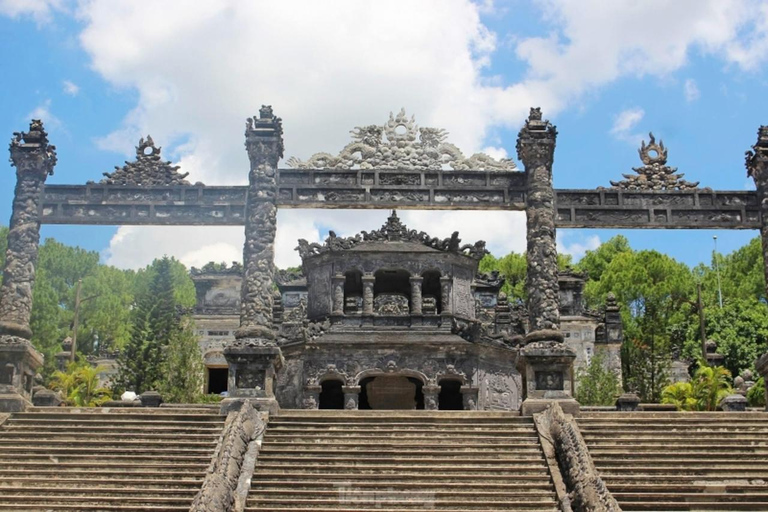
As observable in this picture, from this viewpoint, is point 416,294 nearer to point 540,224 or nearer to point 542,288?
point 540,224

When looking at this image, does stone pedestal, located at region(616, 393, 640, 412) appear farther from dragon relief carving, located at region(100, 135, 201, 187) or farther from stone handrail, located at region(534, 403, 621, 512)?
dragon relief carving, located at region(100, 135, 201, 187)

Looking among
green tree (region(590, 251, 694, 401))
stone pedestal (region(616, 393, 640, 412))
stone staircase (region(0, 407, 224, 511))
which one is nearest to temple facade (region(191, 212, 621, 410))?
stone pedestal (region(616, 393, 640, 412))

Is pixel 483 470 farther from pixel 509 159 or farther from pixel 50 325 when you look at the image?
pixel 50 325

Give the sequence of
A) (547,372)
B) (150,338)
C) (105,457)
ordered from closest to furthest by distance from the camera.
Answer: (105,457), (547,372), (150,338)

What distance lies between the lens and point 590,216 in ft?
67.3

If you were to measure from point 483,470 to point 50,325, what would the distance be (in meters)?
31.4

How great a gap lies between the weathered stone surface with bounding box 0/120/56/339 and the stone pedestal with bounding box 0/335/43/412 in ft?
→ 1.48

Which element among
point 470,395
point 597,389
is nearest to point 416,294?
point 470,395

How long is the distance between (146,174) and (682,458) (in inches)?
500

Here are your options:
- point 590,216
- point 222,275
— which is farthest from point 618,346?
point 590,216

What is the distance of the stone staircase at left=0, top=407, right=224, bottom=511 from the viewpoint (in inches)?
536

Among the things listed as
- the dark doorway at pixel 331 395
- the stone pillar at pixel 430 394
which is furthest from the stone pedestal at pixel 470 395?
the dark doorway at pixel 331 395

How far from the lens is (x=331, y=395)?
101 ft

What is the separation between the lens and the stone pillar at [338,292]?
30938 millimetres
